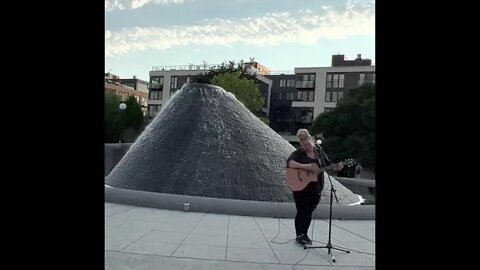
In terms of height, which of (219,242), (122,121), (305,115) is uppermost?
(305,115)

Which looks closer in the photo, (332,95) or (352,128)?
(352,128)

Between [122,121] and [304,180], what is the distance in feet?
138

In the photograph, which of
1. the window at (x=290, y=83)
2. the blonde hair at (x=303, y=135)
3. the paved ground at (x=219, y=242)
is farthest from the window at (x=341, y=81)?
the blonde hair at (x=303, y=135)

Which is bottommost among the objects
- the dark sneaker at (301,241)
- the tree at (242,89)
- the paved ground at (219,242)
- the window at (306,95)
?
the paved ground at (219,242)

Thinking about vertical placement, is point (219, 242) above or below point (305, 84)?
below

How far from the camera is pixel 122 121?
46.2 m

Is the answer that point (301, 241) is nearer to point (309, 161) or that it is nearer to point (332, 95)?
point (309, 161)

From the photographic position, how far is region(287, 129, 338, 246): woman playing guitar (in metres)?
6.59

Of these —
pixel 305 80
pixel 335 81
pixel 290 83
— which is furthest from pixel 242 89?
pixel 290 83

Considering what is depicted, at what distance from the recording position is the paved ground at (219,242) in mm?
5656

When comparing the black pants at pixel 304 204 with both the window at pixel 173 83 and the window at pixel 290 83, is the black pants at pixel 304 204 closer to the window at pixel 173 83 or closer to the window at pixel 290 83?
the window at pixel 290 83
